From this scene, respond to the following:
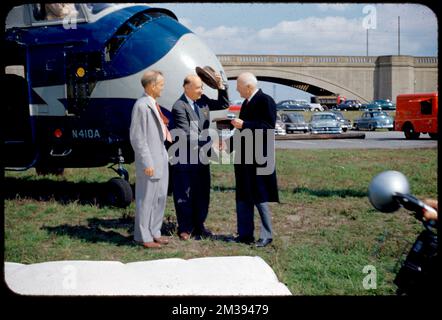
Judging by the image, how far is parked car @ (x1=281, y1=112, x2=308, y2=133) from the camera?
63.9ft

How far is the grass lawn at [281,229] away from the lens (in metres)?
3.48

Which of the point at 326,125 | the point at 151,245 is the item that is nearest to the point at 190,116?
the point at 151,245

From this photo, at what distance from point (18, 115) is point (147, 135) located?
114 inches

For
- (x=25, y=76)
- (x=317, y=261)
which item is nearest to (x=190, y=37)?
(x=25, y=76)

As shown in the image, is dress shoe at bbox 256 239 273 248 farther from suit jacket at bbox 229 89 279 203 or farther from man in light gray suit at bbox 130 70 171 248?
man in light gray suit at bbox 130 70 171 248

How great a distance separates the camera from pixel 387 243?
4.58 metres

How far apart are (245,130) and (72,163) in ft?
10.4

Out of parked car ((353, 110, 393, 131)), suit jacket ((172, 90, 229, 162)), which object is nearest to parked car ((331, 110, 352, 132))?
parked car ((353, 110, 393, 131))

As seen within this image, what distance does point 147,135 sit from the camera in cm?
453

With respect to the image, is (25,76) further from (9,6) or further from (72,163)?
(9,6)

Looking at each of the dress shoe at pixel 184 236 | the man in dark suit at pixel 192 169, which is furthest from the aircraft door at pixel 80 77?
the dress shoe at pixel 184 236

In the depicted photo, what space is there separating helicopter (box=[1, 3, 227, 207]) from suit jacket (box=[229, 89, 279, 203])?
4.22ft

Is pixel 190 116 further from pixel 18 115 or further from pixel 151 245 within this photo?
pixel 18 115

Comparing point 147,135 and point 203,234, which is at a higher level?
point 147,135
